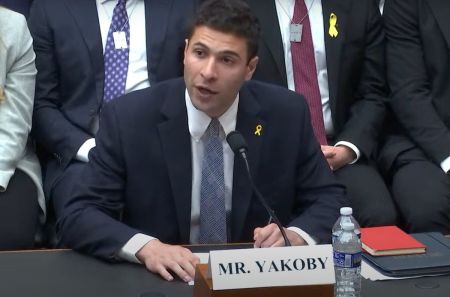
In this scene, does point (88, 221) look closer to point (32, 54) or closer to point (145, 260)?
point (145, 260)

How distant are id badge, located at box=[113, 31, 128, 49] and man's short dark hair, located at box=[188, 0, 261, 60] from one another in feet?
2.76

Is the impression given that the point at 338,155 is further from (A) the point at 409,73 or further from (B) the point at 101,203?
(B) the point at 101,203

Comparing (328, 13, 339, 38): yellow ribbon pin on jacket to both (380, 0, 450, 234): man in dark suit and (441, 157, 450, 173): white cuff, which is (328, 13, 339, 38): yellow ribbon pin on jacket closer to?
(380, 0, 450, 234): man in dark suit

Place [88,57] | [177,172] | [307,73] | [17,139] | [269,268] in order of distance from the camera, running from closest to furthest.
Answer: [269,268], [177,172], [17,139], [88,57], [307,73]

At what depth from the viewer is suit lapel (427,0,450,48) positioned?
326 centimetres

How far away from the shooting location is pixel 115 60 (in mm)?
3113

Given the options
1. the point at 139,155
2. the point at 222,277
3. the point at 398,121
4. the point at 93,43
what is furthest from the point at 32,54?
the point at 222,277

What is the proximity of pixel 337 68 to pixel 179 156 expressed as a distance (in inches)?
45.2

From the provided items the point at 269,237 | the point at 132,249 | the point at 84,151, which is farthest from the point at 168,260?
the point at 84,151

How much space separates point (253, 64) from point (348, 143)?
2.90 ft

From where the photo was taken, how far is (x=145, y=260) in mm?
1940

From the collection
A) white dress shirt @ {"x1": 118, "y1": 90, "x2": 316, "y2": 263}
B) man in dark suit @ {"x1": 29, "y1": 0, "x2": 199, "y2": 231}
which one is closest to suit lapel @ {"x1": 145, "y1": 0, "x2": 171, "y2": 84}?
man in dark suit @ {"x1": 29, "y1": 0, "x2": 199, "y2": 231}

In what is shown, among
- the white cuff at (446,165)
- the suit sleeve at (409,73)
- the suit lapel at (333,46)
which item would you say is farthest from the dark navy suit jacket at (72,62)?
the white cuff at (446,165)

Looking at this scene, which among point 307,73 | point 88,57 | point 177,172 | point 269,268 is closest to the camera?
point 269,268
